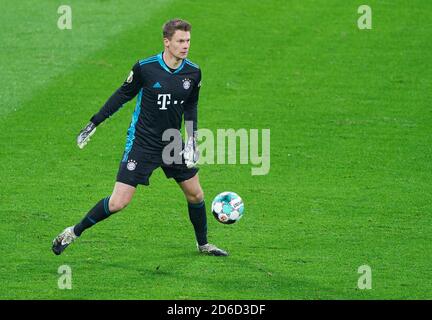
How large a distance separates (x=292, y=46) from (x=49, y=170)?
688 centimetres

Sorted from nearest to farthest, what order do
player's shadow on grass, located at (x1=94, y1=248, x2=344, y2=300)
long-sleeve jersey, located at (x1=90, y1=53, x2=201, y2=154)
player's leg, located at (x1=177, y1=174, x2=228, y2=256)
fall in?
player's shadow on grass, located at (x1=94, y1=248, x2=344, y2=300)
long-sleeve jersey, located at (x1=90, y1=53, x2=201, y2=154)
player's leg, located at (x1=177, y1=174, x2=228, y2=256)

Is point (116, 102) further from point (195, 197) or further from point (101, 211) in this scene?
point (195, 197)

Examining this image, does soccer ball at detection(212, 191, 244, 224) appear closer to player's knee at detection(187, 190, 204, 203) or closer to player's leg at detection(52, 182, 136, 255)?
player's knee at detection(187, 190, 204, 203)

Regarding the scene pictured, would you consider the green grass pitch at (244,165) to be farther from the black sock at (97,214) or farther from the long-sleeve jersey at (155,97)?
the long-sleeve jersey at (155,97)

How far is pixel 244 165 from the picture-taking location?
51.8 ft

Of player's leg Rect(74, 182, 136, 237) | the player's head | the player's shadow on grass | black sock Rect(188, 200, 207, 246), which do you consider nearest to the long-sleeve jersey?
the player's head

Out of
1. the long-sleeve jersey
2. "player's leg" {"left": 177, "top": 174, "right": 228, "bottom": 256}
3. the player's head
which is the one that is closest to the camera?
the player's head

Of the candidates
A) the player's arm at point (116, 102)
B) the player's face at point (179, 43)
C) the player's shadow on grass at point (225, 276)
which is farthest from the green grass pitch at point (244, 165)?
the player's face at point (179, 43)

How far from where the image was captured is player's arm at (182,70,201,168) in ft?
38.4

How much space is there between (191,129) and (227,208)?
101 centimetres

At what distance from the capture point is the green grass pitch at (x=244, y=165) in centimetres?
1157

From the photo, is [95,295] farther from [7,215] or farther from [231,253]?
[7,215]

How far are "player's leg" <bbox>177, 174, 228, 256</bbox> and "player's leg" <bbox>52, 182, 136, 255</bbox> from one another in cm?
70

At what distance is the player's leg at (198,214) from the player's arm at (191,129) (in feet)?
0.88
